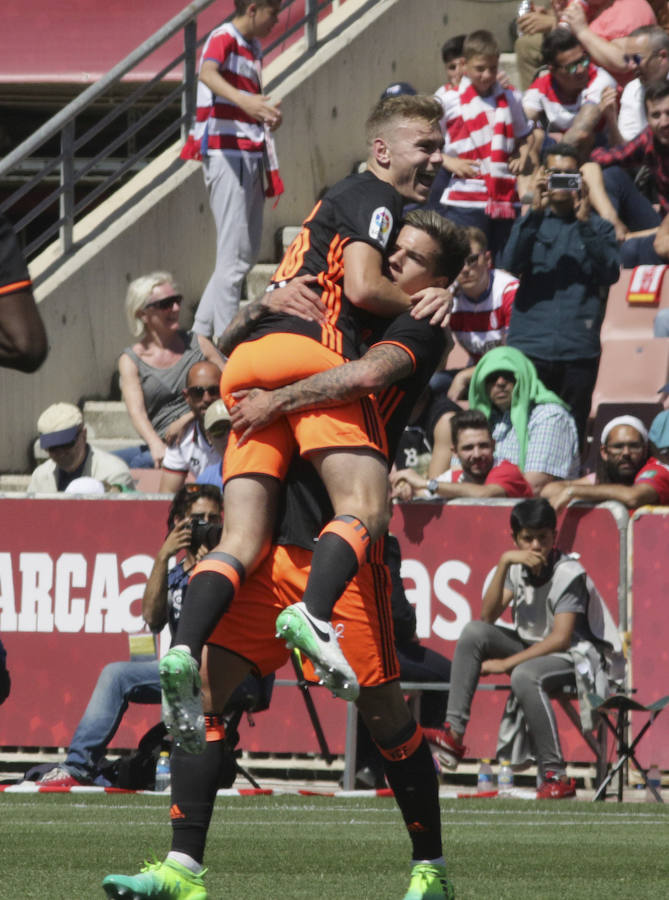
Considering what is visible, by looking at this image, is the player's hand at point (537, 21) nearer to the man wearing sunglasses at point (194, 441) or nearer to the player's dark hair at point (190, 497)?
the man wearing sunglasses at point (194, 441)

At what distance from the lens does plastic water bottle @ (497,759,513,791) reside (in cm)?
1040

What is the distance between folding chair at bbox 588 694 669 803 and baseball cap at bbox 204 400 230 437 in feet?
9.89

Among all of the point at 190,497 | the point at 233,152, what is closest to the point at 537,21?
the point at 233,152

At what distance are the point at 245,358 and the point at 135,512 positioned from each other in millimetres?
5917

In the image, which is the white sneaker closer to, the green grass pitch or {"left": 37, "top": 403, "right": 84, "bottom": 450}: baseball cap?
the green grass pitch

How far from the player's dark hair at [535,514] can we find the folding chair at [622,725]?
1005mm

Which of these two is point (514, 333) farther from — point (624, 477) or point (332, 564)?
point (332, 564)

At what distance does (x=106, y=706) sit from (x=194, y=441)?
2.37 meters

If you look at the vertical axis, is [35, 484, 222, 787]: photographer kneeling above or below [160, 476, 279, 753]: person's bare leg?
below

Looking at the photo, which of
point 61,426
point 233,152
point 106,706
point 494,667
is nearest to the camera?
point 106,706

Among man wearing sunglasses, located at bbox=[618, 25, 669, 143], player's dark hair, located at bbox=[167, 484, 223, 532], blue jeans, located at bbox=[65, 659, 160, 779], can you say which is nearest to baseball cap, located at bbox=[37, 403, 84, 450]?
player's dark hair, located at bbox=[167, 484, 223, 532]

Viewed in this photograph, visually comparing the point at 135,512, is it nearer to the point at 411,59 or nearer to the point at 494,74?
the point at 494,74

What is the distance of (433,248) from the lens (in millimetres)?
5824

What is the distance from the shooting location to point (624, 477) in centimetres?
1137
